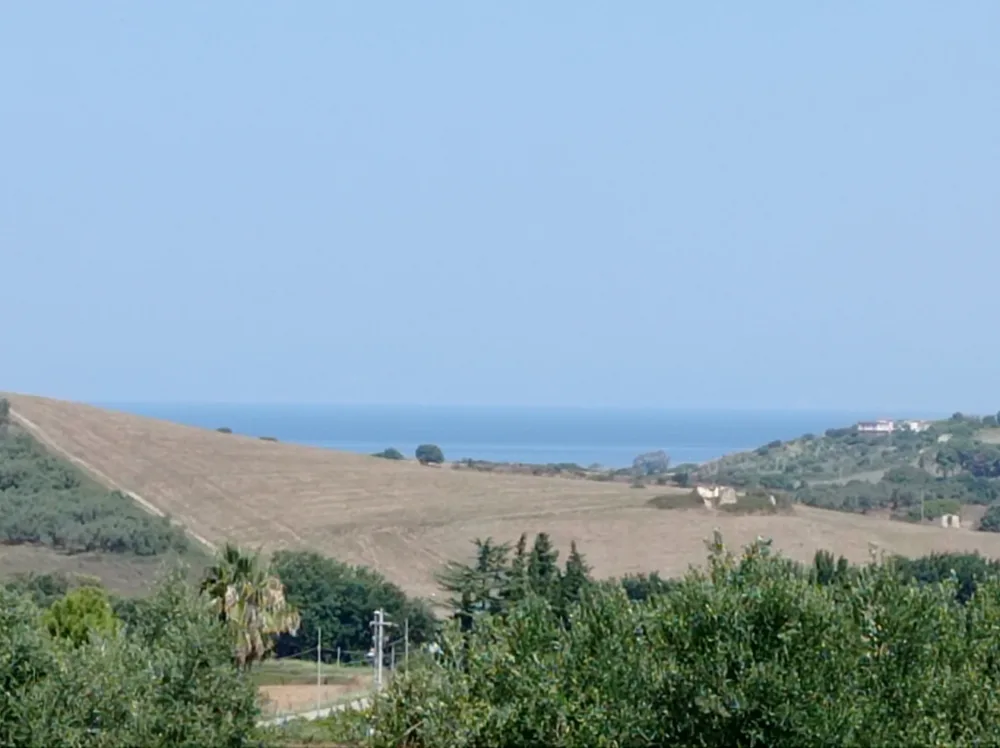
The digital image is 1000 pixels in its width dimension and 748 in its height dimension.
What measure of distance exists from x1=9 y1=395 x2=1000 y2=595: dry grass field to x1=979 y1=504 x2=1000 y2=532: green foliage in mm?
8418

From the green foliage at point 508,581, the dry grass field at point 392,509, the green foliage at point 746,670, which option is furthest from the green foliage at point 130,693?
the dry grass field at point 392,509

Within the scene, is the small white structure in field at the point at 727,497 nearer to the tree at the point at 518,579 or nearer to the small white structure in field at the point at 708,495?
the small white structure in field at the point at 708,495

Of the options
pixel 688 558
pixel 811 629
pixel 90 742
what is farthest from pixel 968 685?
pixel 688 558

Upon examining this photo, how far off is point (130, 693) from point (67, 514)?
2485 inches

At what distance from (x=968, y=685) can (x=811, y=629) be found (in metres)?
2.48

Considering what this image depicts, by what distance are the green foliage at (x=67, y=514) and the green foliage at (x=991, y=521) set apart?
167ft

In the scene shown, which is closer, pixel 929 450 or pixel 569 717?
pixel 569 717

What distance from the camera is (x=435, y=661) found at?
88.8ft

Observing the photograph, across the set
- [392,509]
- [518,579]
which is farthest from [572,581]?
[392,509]

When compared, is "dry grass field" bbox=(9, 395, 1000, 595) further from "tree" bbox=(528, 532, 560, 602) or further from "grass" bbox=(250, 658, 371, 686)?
"tree" bbox=(528, 532, 560, 602)

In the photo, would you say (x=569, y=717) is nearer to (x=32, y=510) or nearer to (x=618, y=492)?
(x=32, y=510)

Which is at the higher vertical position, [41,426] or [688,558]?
[41,426]

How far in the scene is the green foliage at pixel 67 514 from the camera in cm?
8244

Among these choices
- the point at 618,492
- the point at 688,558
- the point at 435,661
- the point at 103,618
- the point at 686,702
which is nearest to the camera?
the point at 686,702
